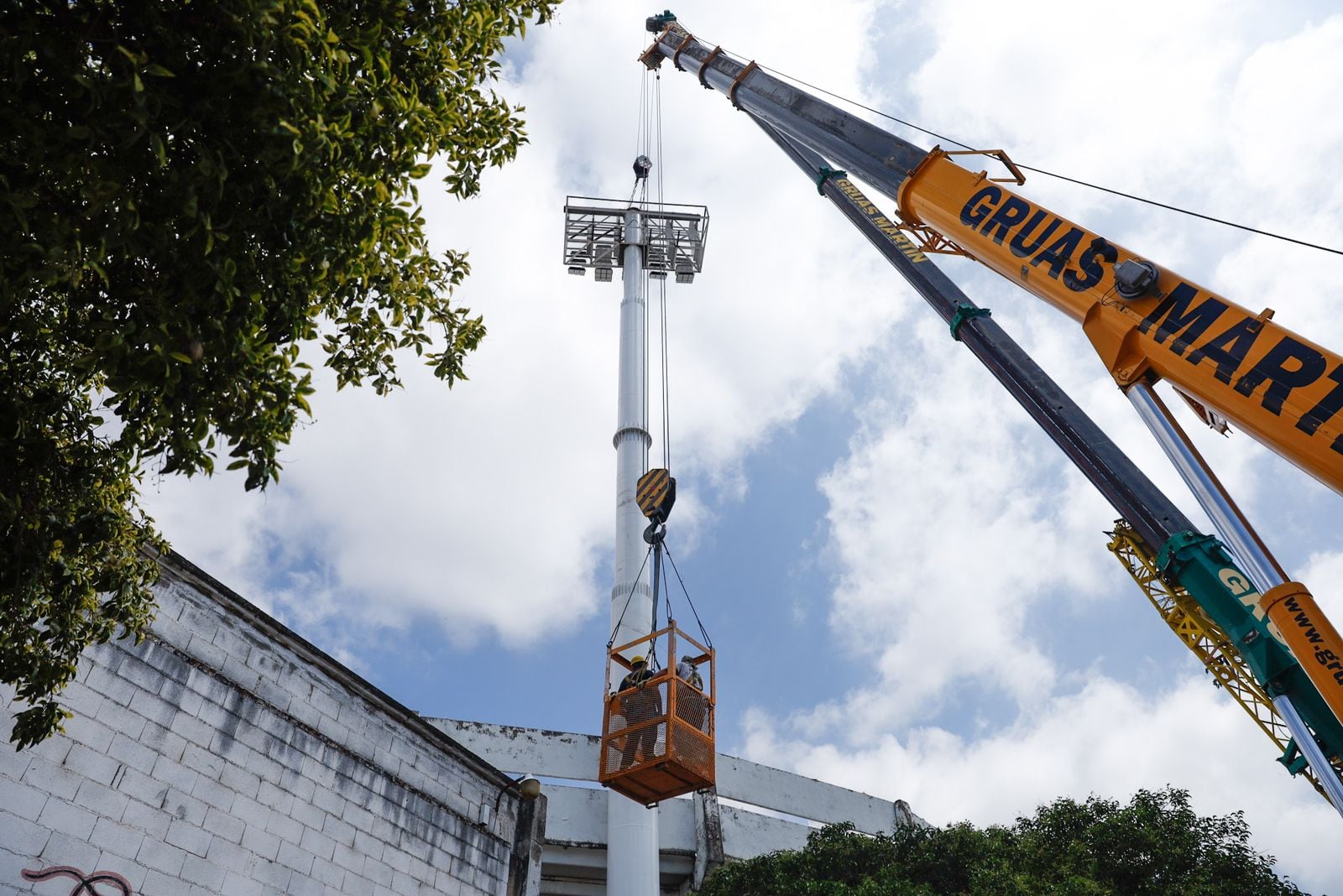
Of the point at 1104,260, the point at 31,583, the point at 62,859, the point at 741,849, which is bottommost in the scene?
the point at 62,859

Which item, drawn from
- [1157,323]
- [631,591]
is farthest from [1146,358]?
[631,591]

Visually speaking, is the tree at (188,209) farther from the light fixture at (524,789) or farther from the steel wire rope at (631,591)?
the steel wire rope at (631,591)

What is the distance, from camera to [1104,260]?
30.9ft

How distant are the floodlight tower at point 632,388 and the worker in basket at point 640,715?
57cm

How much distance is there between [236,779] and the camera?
33.2 feet

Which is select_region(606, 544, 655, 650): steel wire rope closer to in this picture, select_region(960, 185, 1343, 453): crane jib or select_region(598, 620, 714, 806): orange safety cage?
select_region(598, 620, 714, 806): orange safety cage

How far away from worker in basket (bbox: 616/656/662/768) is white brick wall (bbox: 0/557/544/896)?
2132 mm

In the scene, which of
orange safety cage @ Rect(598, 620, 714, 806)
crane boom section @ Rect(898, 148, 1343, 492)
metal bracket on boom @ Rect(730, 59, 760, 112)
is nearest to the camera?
crane boom section @ Rect(898, 148, 1343, 492)

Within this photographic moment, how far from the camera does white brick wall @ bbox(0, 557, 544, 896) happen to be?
8.85m

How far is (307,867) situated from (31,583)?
4.79m

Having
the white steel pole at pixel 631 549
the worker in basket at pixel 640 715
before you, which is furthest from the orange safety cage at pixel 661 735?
the white steel pole at pixel 631 549

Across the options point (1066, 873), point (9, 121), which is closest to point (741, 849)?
point (1066, 873)

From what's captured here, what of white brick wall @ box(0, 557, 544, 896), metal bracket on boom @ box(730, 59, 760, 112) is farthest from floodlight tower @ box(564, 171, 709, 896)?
metal bracket on boom @ box(730, 59, 760, 112)

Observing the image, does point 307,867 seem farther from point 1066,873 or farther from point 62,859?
point 1066,873
